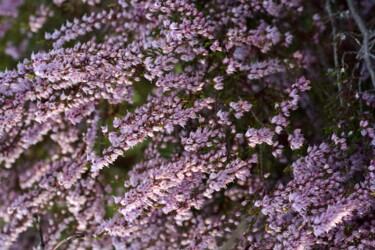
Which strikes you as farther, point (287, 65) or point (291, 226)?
point (287, 65)

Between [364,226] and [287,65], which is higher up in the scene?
[287,65]

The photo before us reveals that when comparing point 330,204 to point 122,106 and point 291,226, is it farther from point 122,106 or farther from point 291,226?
point 122,106

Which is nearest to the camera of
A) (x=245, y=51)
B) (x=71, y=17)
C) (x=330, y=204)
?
(x=330, y=204)

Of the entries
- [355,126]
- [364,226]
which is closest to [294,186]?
[364,226]

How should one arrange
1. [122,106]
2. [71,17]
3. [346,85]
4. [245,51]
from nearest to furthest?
[346,85] < [245,51] < [122,106] < [71,17]

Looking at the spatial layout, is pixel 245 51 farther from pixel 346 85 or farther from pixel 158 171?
pixel 158 171

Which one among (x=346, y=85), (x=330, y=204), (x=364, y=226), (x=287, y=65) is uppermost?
(x=287, y=65)

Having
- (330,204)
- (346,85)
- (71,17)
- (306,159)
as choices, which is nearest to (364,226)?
(330,204)
